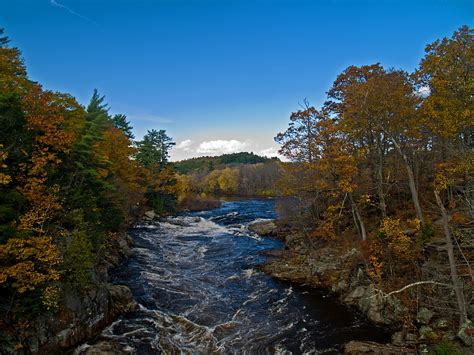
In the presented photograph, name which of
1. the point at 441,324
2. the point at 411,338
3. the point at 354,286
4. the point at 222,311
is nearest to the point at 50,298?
the point at 222,311

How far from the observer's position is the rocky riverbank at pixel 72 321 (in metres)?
9.16

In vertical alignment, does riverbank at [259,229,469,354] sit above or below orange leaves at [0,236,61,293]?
below

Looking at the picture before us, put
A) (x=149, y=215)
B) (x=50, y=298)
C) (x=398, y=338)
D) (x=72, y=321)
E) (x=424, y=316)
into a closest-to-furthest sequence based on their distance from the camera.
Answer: (x=50, y=298) → (x=72, y=321) → (x=398, y=338) → (x=424, y=316) → (x=149, y=215)

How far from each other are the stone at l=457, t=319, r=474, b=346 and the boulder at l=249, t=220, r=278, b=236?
19426mm

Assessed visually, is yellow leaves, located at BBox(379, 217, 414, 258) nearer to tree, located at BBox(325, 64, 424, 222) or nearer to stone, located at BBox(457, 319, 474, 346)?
tree, located at BBox(325, 64, 424, 222)

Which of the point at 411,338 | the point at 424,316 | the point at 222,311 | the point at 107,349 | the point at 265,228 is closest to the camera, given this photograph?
the point at 107,349

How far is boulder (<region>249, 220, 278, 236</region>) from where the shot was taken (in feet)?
96.1

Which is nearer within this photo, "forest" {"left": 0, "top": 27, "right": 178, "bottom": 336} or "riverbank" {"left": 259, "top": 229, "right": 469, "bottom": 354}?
"forest" {"left": 0, "top": 27, "right": 178, "bottom": 336}

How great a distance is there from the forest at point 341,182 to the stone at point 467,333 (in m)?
0.29

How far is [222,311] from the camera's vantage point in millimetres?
13820

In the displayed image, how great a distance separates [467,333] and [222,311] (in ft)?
32.0

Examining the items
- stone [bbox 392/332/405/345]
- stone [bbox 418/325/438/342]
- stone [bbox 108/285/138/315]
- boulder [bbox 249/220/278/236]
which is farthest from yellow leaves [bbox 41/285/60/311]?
boulder [bbox 249/220/278/236]

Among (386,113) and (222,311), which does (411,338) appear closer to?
(222,311)

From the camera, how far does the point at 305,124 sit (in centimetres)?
1864
